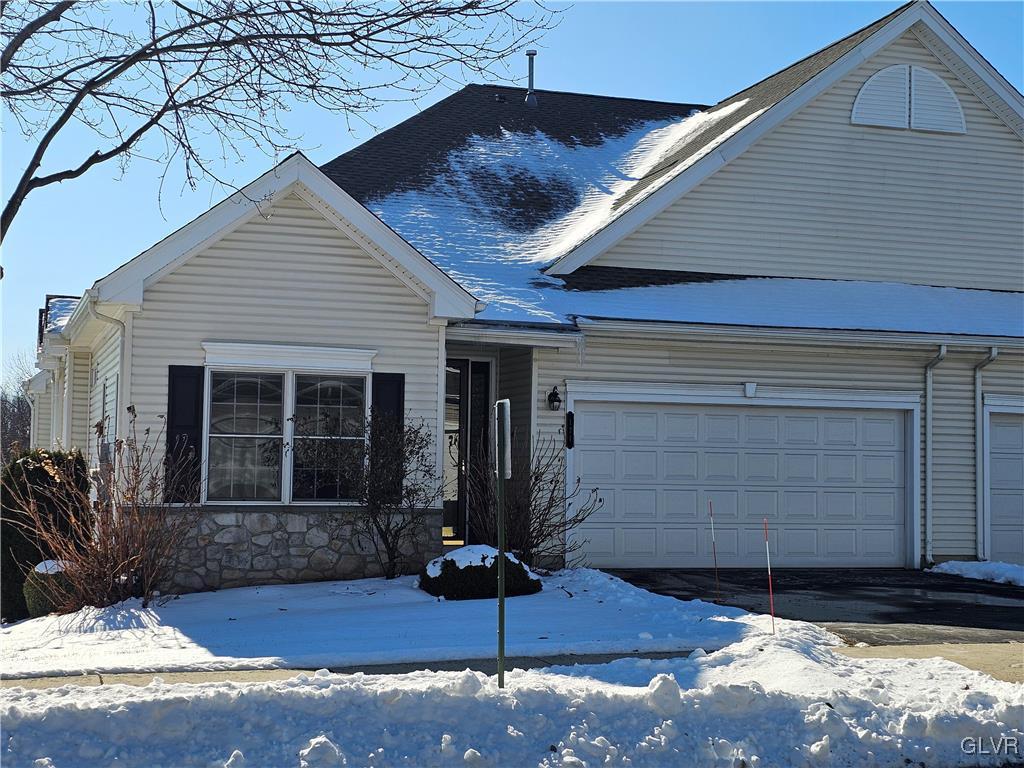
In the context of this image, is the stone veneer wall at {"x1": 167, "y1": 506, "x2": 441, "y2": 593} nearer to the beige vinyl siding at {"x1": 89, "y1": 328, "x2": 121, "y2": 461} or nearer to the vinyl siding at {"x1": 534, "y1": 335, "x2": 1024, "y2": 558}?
the beige vinyl siding at {"x1": 89, "y1": 328, "x2": 121, "y2": 461}

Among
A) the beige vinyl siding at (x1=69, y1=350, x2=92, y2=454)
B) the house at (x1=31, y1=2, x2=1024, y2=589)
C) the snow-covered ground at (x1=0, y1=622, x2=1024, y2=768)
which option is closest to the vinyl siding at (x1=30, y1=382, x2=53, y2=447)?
the house at (x1=31, y1=2, x2=1024, y2=589)

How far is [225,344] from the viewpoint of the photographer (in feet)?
40.9

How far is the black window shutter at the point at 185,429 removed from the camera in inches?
476

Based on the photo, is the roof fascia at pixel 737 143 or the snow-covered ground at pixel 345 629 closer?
the snow-covered ground at pixel 345 629

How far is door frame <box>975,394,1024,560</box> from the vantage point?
15.9 metres

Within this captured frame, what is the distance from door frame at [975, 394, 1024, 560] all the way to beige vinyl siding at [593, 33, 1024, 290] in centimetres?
201

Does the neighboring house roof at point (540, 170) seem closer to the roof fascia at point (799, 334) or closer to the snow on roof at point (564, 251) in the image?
the snow on roof at point (564, 251)

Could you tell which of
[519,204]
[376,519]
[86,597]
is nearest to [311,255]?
[376,519]

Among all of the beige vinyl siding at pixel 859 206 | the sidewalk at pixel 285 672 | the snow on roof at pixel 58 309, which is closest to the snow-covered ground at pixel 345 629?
the sidewalk at pixel 285 672

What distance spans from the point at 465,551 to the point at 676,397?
169 inches

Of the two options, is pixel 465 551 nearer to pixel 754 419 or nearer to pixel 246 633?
pixel 246 633

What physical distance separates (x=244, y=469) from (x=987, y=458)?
10.0 metres

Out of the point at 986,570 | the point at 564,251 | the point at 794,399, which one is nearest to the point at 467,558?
the point at 794,399

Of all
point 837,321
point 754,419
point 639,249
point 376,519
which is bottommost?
point 376,519
